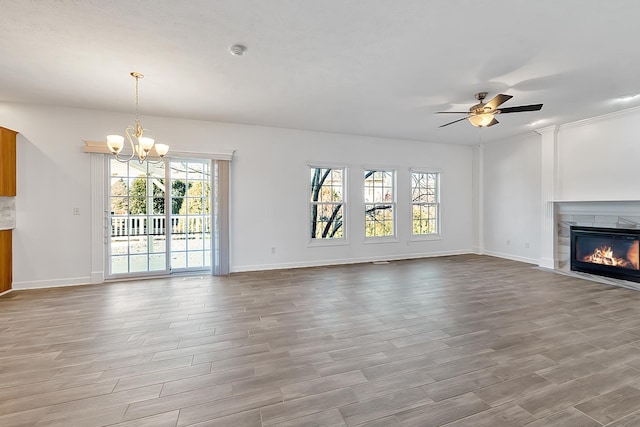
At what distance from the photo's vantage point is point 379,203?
6.85 meters

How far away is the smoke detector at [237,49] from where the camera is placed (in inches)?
111

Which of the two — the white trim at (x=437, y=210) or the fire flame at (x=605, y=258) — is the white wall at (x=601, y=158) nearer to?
the fire flame at (x=605, y=258)

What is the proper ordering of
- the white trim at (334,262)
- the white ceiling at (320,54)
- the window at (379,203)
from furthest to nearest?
the window at (379,203)
the white trim at (334,262)
the white ceiling at (320,54)

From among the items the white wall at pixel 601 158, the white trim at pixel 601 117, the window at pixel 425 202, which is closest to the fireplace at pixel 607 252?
the white wall at pixel 601 158

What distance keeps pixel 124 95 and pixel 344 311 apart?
14.2 ft

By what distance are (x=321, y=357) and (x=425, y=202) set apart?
19.1 feet

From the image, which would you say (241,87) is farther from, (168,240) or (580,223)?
(580,223)

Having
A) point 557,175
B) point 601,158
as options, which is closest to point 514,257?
point 557,175

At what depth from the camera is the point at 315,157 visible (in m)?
6.17

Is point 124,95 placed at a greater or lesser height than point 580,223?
greater

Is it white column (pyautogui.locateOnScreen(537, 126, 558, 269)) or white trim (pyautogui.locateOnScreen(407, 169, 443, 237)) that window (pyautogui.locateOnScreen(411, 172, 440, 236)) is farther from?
white column (pyautogui.locateOnScreen(537, 126, 558, 269))

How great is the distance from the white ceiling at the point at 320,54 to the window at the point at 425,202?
271 centimetres

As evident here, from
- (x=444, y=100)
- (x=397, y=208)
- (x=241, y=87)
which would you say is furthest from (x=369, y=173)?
(x=241, y=87)

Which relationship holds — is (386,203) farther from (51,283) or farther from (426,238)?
(51,283)
